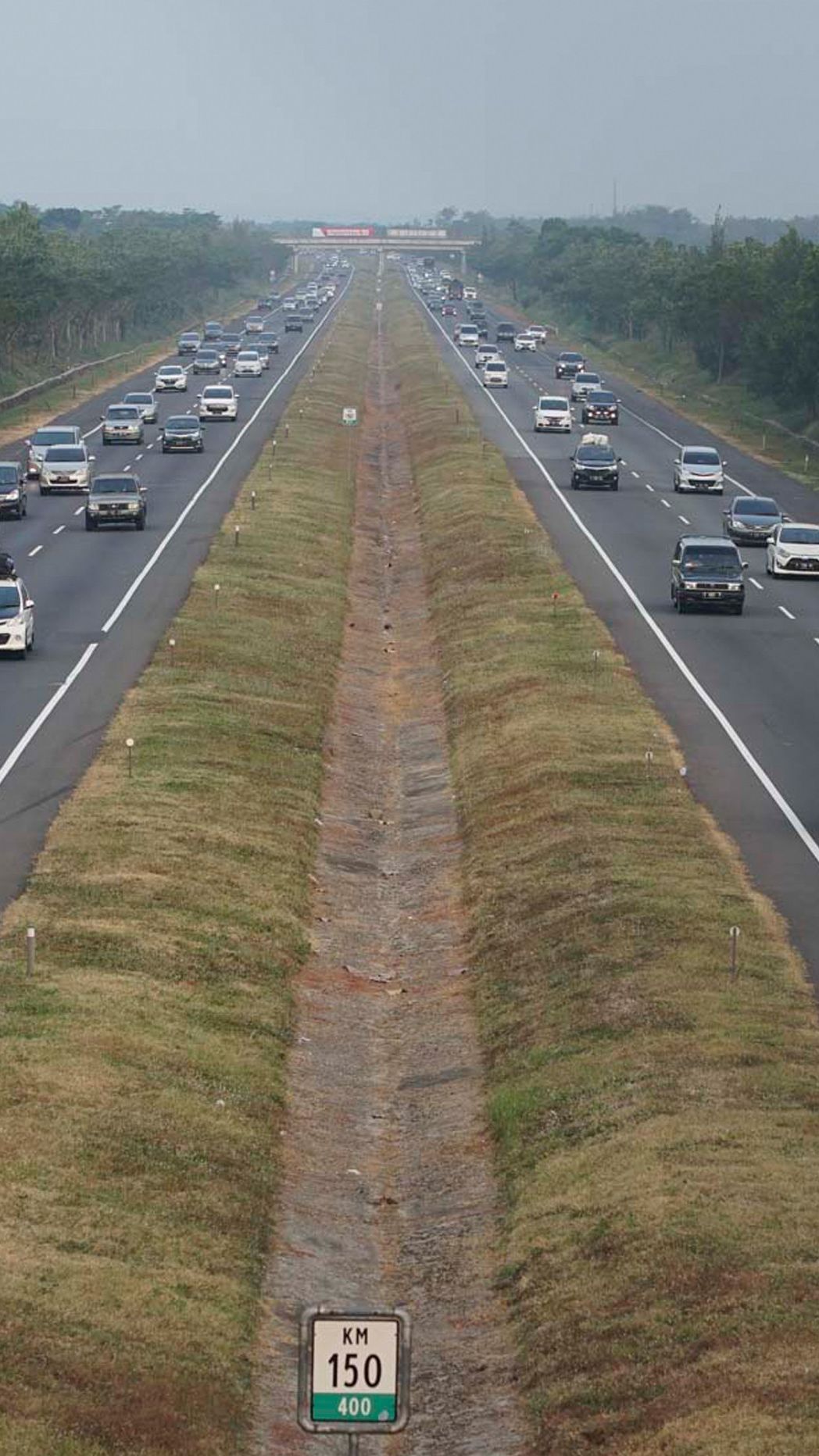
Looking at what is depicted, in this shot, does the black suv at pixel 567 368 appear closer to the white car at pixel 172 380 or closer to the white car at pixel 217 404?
the white car at pixel 172 380

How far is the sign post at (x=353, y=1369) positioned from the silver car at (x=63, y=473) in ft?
243

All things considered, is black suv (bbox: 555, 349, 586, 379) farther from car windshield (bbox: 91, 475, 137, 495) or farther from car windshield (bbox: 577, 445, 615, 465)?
car windshield (bbox: 91, 475, 137, 495)

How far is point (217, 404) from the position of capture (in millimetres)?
115812

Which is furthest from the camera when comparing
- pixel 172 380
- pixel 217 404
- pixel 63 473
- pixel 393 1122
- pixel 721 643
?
pixel 172 380

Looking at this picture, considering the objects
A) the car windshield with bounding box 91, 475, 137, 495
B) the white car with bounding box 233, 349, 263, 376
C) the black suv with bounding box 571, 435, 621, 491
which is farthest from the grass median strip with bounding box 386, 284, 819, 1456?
the white car with bounding box 233, 349, 263, 376

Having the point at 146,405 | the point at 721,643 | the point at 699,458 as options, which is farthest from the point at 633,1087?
the point at 146,405

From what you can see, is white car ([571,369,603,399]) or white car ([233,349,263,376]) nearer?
white car ([571,369,603,399])

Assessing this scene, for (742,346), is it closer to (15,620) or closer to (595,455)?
(595,455)

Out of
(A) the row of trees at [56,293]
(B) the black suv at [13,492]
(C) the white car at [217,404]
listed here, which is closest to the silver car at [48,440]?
(B) the black suv at [13,492]

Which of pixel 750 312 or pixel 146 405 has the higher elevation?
pixel 750 312

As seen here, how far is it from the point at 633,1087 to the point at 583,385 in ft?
359

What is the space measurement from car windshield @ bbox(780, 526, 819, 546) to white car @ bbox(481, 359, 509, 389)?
72.5 metres

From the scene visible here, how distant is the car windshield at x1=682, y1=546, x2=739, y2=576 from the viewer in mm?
60719

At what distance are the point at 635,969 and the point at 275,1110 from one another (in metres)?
5.56
